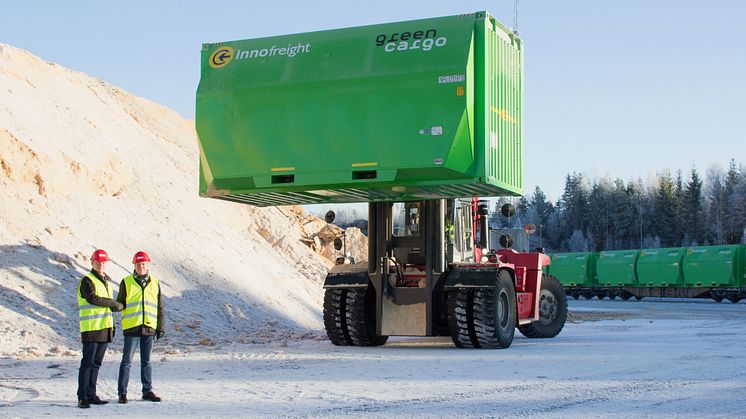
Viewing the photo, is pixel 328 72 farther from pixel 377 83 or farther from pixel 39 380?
pixel 39 380

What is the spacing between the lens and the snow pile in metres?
17.8

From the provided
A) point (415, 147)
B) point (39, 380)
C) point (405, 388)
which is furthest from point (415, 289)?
point (39, 380)

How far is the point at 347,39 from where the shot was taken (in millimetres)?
15305

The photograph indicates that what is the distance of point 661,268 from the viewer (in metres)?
49.2

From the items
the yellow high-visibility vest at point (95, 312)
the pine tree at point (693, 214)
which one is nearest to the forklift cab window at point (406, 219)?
the yellow high-visibility vest at point (95, 312)

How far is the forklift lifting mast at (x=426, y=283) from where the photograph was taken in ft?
52.9

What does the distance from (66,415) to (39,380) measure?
9.85ft

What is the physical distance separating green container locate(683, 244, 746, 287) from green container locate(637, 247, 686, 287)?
0.52 m

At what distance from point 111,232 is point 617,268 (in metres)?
37.2

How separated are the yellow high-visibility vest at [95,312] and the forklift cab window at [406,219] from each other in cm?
824

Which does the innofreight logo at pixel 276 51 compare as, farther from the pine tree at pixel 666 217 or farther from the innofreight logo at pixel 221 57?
the pine tree at pixel 666 217

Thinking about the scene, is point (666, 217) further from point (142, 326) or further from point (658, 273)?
point (142, 326)

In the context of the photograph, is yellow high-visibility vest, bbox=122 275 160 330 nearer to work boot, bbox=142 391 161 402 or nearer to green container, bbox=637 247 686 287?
work boot, bbox=142 391 161 402

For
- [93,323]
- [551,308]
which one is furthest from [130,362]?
[551,308]
